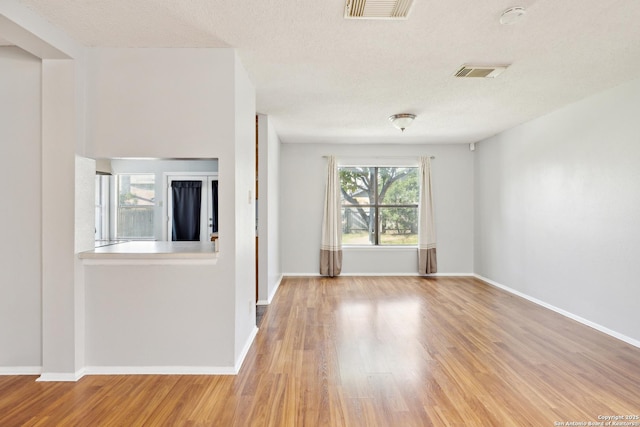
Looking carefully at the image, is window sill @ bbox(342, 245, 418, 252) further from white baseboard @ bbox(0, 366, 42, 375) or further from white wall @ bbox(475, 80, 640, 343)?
white baseboard @ bbox(0, 366, 42, 375)

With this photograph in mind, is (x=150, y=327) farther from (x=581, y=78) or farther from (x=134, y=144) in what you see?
(x=581, y=78)

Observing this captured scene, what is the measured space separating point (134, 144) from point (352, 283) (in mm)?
4170

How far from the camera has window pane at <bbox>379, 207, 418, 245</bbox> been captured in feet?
22.4

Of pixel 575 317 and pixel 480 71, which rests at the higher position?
pixel 480 71

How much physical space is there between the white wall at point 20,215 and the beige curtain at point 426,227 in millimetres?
5498

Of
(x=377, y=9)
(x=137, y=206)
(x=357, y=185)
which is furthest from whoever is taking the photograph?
(x=357, y=185)

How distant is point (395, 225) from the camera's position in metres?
6.85

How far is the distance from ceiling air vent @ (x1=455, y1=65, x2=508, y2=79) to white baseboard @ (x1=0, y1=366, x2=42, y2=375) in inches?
160

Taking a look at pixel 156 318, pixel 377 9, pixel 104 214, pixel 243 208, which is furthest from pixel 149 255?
pixel 377 9

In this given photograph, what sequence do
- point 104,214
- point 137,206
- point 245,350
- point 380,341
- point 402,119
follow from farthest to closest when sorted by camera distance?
1. point 137,206
2. point 402,119
3. point 104,214
4. point 380,341
5. point 245,350

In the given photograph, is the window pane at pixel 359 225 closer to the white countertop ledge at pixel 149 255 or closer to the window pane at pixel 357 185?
the window pane at pixel 357 185

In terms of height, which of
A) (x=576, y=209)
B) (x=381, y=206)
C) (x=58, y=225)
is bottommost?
(x=58, y=225)

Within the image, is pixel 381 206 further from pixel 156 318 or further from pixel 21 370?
pixel 21 370

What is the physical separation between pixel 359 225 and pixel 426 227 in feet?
3.96
